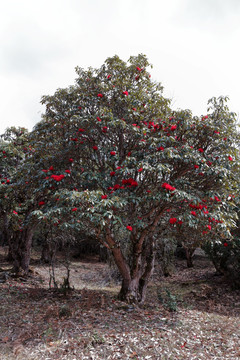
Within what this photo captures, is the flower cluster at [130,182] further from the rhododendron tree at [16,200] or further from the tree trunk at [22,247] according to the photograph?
the tree trunk at [22,247]

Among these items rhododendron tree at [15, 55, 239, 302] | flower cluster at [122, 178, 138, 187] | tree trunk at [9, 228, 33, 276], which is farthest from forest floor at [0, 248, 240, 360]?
flower cluster at [122, 178, 138, 187]

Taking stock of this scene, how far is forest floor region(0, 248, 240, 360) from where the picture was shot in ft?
14.3

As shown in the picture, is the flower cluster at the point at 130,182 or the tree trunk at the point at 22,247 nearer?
the flower cluster at the point at 130,182

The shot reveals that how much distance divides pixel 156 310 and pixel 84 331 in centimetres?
267

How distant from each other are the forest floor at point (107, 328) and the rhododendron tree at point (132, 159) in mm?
1365

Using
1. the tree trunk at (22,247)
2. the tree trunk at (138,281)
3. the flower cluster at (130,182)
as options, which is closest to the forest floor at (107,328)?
the tree trunk at (138,281)

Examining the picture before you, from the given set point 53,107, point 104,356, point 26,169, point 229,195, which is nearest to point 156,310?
point 104,356

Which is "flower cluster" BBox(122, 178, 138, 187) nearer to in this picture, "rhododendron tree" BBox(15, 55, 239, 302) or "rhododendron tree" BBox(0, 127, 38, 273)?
"rhododendron tree" BBox(15, 55, 239, 302)

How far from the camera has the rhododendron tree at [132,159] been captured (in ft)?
18.3

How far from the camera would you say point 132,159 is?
5.60 m

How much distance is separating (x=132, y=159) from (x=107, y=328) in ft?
11.9

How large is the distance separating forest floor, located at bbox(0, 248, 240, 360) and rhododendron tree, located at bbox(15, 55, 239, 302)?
136cm

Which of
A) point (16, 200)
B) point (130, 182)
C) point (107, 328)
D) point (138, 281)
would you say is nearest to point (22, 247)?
point (16, 200)

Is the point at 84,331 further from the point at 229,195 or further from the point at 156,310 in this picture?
the point at 229,195
